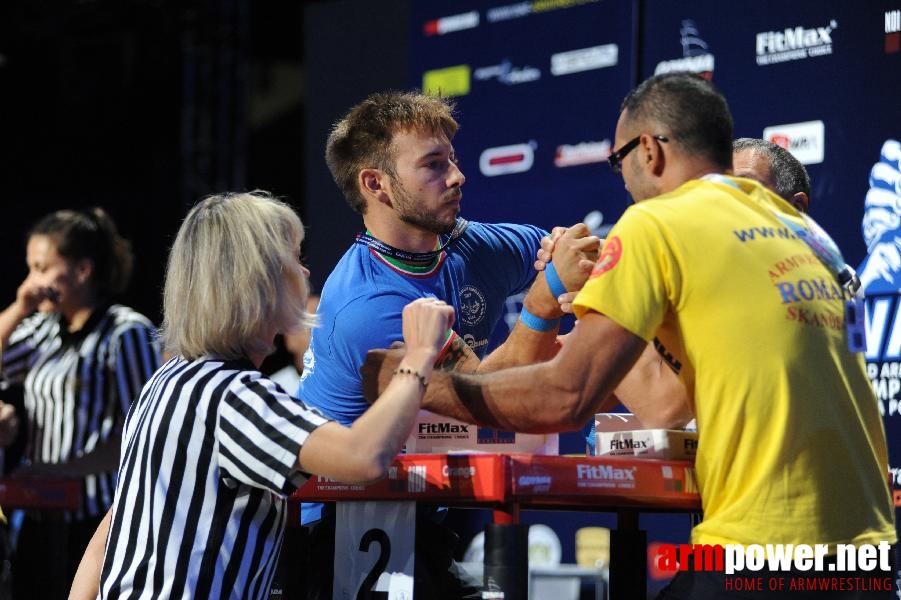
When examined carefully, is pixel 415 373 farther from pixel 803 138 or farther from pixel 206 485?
pixel 803 138

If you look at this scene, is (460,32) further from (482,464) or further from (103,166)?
(103,166)

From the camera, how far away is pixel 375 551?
2.29 m

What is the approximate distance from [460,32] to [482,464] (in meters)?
3.90

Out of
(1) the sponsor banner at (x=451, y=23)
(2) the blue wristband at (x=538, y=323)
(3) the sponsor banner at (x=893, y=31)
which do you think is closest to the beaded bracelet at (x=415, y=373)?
(2) the blue wristband at (x=538, y=323)

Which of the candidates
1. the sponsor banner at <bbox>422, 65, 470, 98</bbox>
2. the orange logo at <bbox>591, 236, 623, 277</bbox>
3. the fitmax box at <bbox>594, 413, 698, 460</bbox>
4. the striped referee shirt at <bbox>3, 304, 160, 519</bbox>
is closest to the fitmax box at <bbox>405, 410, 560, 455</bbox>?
the fitmax box at <bbox>594, 413, 698, 460</bbox>

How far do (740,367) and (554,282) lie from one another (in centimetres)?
68

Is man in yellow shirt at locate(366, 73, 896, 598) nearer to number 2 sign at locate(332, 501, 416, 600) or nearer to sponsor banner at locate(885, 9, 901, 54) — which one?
number 2 sign at locate(332, 501, 416, 600)

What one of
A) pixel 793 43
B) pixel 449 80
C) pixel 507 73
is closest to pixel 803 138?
pixel 793 43

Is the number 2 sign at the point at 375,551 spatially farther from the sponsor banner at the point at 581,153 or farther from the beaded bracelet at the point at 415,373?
the sponsor banner at the point at 581,153

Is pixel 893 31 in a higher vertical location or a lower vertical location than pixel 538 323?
higher

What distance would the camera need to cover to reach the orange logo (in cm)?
203

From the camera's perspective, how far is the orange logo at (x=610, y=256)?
6.66 ft

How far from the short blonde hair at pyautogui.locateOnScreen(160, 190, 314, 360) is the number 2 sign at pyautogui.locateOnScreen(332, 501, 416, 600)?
379mm

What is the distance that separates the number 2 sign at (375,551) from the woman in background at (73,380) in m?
2.73
